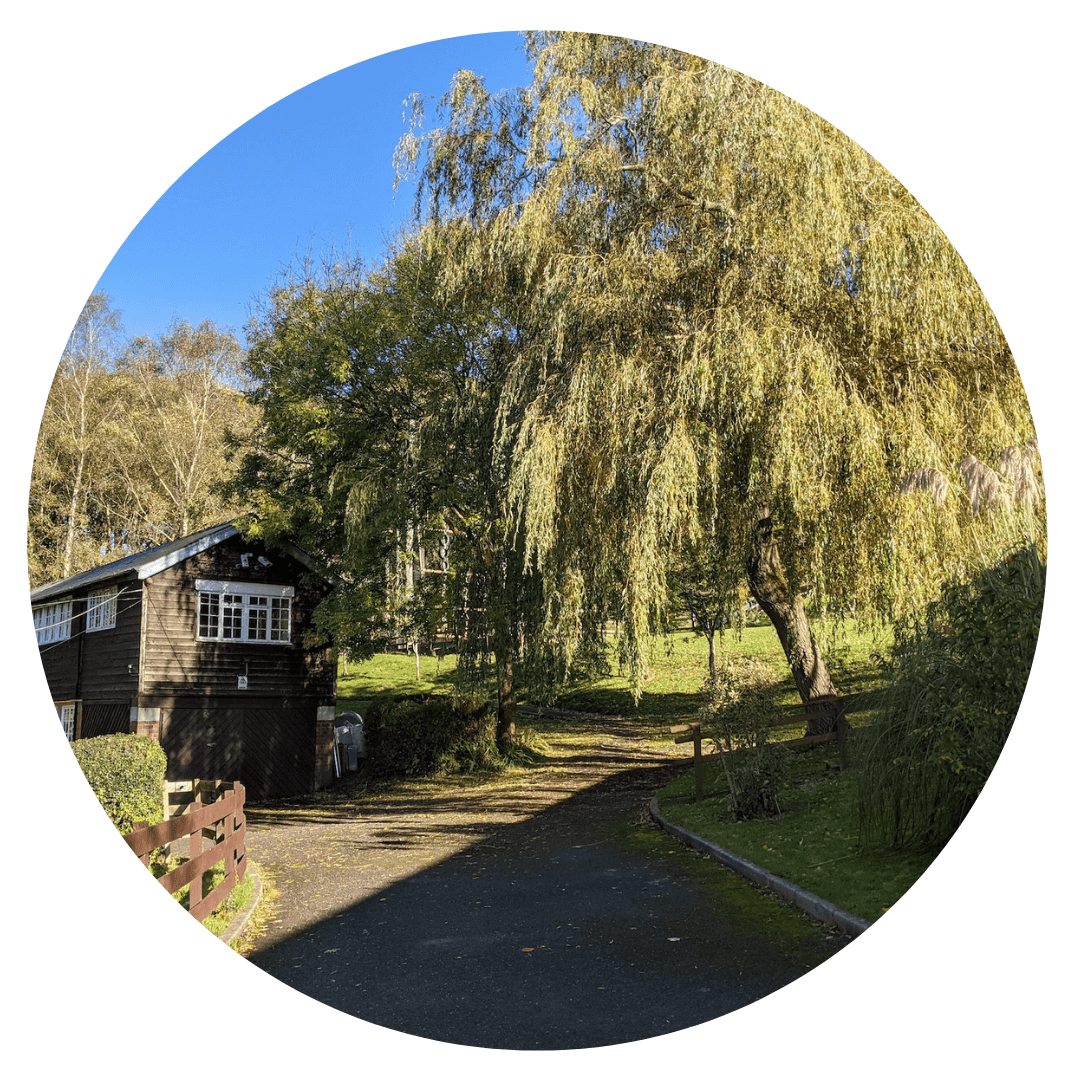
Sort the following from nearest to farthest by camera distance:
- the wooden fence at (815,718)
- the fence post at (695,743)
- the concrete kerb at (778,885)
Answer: the concrete kerb at (778,885)
the wooden fence at (815,718)
the fence post at (695,743)

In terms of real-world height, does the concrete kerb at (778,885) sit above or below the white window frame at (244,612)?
below

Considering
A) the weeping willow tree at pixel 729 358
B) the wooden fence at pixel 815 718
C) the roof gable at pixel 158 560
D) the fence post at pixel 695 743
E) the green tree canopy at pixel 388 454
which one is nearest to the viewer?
the weeping willow tree at pixel 729 358

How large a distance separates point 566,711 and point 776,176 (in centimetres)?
662

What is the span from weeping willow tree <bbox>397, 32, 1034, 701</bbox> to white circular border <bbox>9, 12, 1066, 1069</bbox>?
6.52 ft

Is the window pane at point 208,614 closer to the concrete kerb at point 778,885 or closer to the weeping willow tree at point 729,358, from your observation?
the weeping willow tree at point 729,358

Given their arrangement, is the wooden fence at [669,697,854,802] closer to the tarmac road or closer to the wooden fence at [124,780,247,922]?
the tarmac road

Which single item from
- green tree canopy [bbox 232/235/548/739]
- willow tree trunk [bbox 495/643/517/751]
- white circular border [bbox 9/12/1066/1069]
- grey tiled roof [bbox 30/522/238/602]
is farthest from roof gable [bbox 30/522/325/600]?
willow tree trunk [bbox 495/643/517/751]

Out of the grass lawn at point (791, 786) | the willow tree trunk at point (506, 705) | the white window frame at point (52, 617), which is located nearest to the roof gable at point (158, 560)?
the white window frame at point (52, 617)

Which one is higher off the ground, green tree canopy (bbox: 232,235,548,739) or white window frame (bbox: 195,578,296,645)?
green tree canopy (bbox: 232,235,548,739)

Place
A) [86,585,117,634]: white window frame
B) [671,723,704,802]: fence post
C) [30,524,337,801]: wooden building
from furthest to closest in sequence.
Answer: [30,524,337,801]: wooden building, [86,585,117,634]: white window frame, [671,723,704,802]: fence post

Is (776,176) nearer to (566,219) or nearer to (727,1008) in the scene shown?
(566,219)

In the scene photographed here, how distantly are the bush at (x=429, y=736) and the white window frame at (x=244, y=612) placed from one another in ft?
8.73

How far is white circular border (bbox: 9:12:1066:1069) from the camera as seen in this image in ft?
12.8

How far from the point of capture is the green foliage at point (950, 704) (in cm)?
499
